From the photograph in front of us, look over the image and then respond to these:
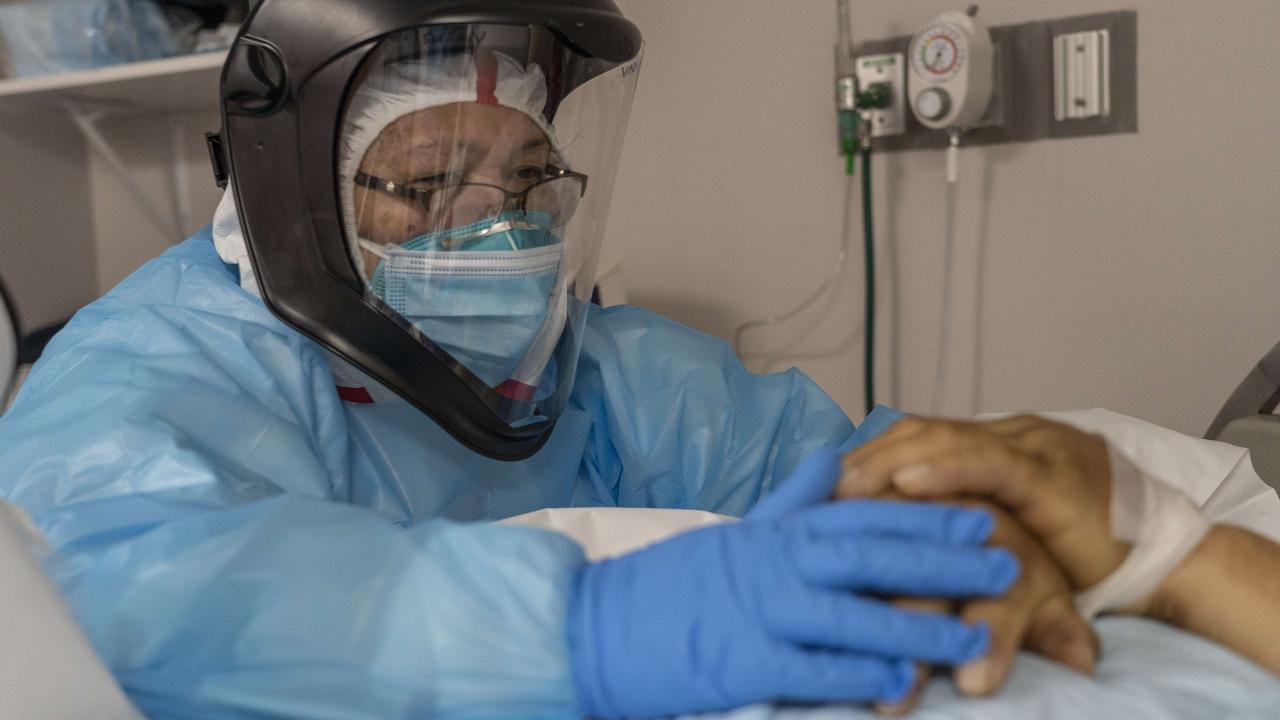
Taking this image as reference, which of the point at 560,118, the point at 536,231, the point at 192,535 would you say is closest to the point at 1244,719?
the point at 192,535

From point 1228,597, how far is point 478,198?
28.9 inches

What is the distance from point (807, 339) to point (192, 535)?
141cm

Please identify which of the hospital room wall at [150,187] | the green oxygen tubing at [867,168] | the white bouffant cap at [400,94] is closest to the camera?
the white bouffant cap at [400,94]

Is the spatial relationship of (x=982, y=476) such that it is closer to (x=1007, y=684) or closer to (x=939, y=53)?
(x=1007, y=684)

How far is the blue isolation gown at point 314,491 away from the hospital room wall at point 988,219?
579mm

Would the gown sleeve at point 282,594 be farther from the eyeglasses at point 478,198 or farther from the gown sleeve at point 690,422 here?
the gown sleeve at point 690,422

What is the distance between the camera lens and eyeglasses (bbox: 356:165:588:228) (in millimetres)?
1078

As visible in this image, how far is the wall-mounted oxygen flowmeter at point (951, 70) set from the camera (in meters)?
1.67

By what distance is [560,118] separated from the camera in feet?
4.04

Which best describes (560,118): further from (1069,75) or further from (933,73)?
(1069,75)

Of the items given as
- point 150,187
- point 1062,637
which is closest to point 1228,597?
point 1062,637

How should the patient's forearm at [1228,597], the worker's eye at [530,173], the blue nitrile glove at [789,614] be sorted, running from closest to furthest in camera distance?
the blue nitrile glove at [789,614] < the patient's forearm at [1228,597] < the worker's eye at [530,173]

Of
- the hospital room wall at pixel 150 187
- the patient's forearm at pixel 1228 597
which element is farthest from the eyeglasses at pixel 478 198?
the hospital room wall at pixel 150 187

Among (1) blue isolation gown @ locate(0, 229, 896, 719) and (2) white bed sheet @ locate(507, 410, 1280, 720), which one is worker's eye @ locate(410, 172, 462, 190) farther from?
(2) white bed sheet @ locate(507, 410, 1280, 720)
